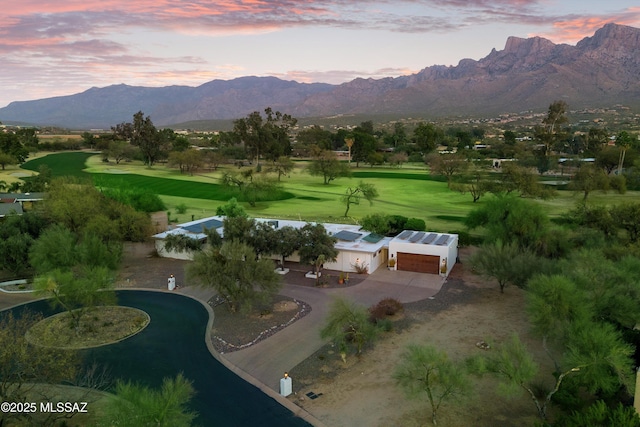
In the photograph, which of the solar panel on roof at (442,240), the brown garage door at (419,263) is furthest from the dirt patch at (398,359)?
the solar panel on roof at (442,240)

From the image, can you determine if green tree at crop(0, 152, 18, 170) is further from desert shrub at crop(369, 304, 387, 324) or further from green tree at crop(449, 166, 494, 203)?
desert shrub at crop(369, 304, 387, 324)

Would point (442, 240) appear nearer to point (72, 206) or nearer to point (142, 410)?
point (142, 410)

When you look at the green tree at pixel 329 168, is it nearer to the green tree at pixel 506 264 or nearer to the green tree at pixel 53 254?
the green tree at pixel 506 264

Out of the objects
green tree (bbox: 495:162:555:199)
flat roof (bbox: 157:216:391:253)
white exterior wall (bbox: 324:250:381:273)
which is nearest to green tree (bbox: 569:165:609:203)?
green tree (bbox: 495:162:555:199)

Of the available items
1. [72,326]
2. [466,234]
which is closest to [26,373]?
[72,326]

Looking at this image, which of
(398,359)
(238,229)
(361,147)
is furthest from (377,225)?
(361,147)
